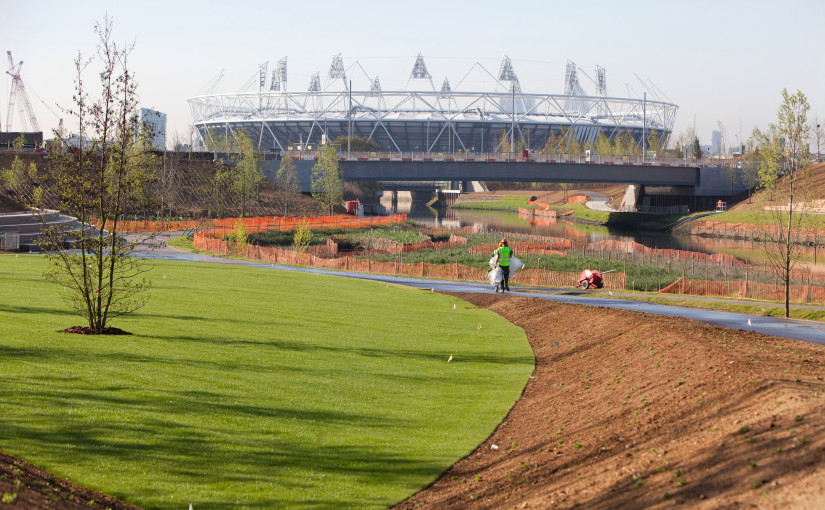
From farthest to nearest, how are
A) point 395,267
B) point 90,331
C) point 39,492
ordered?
point 395,267 → point 90,331 → point 39,492

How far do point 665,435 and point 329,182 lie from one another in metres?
97.9

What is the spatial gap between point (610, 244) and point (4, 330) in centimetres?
6232

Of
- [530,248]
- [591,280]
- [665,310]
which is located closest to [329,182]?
[530,248]

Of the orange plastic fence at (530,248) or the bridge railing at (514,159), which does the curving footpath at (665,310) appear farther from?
the bridge railing at (514,159)

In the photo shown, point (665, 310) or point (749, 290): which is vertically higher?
point (749, 290)

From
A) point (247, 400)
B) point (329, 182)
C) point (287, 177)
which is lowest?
point (247, 400)

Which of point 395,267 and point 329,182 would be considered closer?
point 395,267

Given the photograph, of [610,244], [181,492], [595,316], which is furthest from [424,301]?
[610,244]

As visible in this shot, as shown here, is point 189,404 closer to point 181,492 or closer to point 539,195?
point 181,492

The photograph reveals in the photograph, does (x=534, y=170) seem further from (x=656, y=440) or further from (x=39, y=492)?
(x=39, y=492)

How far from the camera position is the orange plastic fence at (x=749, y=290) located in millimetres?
34844

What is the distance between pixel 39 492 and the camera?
934cm

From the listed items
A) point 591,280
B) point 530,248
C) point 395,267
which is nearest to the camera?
point 591,280

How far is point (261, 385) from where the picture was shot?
15828mm
